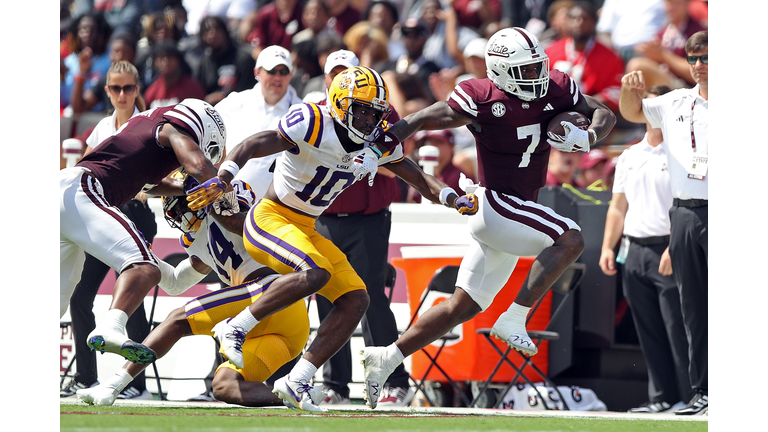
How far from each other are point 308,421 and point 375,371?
0.93 meters

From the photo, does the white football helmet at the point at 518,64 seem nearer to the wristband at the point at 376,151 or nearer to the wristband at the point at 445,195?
the wristband at the point at 445,195

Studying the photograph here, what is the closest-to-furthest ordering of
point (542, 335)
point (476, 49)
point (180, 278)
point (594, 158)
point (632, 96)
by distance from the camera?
point (180, 278), point (632, 96), point (542, 335), point (594, 158), point (476, 49)

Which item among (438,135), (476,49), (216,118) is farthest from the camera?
(476,49)

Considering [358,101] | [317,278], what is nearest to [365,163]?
[358,101]

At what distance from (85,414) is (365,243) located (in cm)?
244

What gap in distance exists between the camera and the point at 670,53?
8.62 metres

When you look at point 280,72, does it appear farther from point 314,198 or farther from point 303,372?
point 303,372

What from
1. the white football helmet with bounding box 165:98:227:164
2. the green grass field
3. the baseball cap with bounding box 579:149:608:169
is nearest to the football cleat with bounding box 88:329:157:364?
the green grass field

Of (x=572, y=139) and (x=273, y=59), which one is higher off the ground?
(x=273, y=59)

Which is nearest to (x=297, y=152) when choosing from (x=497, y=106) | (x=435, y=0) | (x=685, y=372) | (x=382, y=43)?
(x=497, y=106)

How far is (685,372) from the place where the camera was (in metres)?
6.21

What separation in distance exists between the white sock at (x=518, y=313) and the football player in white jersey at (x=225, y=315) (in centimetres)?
105

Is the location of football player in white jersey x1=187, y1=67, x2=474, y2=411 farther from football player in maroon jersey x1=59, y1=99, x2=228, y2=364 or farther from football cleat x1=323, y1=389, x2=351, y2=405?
football cleat x1=323, y1=389, x2=351, y2=405

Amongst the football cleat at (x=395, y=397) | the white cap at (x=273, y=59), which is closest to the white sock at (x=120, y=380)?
the football cleat at (x=395, y=397)
